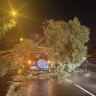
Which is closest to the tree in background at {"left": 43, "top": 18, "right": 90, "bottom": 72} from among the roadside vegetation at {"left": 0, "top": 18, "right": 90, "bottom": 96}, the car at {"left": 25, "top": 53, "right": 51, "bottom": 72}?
the roadside vegetation at {"left": 0, "top": 18, "right": 90, "bottom": 96}

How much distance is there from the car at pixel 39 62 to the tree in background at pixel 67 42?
2.52 feet

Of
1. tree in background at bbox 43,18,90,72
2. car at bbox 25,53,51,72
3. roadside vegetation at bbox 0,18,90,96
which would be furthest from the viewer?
tree in background at bbox 43,18,90,72

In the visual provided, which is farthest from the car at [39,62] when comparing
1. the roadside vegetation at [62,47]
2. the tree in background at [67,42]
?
the tree in background at [67,42]

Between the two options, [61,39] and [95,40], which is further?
[95,40]

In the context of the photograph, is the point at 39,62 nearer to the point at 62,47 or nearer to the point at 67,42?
the point at 62,47

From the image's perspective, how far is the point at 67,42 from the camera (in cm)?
2392

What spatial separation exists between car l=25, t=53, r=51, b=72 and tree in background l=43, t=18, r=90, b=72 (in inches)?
30.3

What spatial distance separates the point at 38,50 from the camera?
23.5 m

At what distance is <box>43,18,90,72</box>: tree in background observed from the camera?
23.1 metres

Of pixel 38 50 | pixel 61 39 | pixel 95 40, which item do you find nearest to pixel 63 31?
pixel 61 39

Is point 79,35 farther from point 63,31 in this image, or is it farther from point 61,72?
point 61,72

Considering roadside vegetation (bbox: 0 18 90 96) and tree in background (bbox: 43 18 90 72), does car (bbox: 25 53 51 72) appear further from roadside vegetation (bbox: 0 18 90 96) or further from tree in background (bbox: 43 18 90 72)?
tree in background (bbox: 43 18 90 72)

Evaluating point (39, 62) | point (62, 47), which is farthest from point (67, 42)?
point (39, 62)

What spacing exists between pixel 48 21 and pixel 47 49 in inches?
84.8
